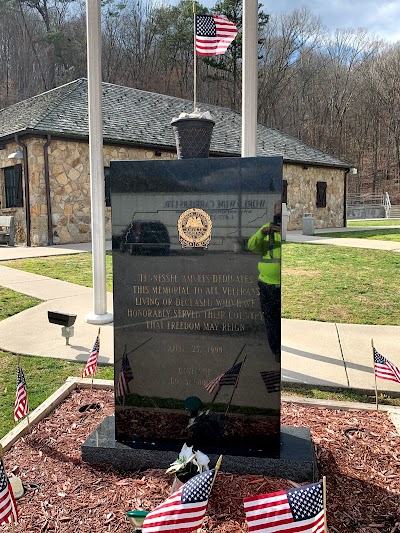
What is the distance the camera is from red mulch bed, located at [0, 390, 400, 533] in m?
2.52

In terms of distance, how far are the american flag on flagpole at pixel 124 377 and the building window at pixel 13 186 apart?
47.6 ft

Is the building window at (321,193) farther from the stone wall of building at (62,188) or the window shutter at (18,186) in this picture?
the window shutter at (18,186)

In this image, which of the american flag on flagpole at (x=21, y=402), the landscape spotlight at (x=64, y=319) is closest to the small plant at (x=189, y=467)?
the american flag on flagpole at (x=21, y=402)

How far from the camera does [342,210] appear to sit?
25266 millimetres

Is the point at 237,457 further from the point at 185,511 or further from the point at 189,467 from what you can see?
the point at 185,511

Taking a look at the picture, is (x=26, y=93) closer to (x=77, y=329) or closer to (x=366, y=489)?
(x=77, y=329)

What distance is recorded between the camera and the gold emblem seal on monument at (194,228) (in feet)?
9.77

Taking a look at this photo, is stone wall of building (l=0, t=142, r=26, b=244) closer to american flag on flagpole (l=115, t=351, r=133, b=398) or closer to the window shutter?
the window shutter

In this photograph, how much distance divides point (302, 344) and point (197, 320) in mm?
2771

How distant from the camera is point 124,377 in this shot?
10.5 ft

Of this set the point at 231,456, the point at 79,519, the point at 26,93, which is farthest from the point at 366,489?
the point at 26,93

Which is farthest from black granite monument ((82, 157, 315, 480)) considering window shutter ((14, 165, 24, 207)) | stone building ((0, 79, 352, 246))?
window shutter ((14, 165, 24, 207))

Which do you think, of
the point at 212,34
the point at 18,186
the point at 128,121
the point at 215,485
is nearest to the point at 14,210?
the point at 18,186

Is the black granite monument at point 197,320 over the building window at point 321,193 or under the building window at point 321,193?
under
